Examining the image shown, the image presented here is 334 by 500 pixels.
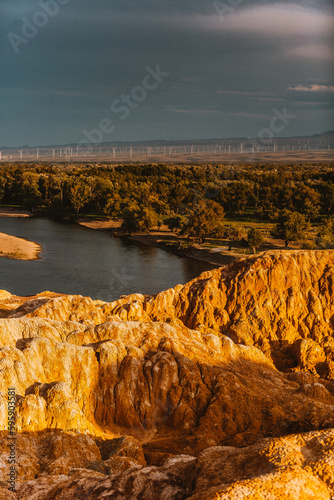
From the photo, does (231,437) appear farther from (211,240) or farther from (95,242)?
(95,242)

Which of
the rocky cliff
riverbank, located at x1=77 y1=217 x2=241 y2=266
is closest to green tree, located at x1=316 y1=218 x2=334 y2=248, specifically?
riverbank, located at x1=77 y1=217 x2=241 y2=266

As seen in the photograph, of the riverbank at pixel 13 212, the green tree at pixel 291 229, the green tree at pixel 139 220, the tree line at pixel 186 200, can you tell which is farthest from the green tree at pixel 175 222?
the riverbank at pixel 13 212

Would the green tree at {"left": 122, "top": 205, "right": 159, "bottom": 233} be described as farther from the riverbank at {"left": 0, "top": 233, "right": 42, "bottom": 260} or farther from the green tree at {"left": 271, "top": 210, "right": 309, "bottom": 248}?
the green tree at {"left": 271, "top": 210, "right": 309, "bottom": 248}

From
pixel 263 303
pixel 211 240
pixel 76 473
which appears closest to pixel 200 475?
pixel 76 473

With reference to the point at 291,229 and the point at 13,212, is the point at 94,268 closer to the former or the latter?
the point at 291,229

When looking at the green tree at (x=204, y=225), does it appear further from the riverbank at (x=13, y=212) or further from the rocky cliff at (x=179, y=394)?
the rocky cliff at (x=179, y=394)

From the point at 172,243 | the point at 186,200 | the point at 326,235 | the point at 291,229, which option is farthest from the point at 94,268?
the point at 186,200
